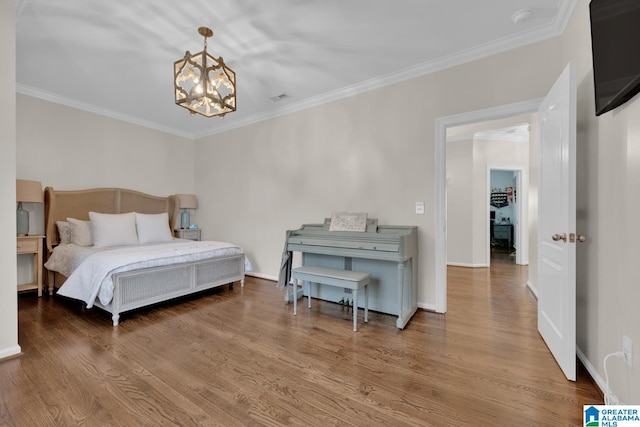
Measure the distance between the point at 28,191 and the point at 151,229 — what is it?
1.39 meters

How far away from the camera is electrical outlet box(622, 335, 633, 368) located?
1.35 metres

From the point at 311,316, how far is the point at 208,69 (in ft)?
8.08

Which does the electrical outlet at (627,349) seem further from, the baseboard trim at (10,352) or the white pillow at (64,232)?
the white pillow at (64,232)

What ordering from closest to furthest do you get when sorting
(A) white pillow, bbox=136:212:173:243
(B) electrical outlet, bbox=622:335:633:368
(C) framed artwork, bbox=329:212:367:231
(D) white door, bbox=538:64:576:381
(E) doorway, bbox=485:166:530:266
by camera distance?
(B) electrical outlet, bbox=622:335:633:368 < (D) white door, bbox=538:64:576:381 < (C) framed artwork, bbox=329:212:367:231 < (A) white pillow, bbox=136:212:173:243 < (E) doorway, bbox=485:166:530:266

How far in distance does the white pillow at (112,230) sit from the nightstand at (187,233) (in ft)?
3.58

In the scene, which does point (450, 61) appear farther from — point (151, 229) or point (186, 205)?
point (186, 205)

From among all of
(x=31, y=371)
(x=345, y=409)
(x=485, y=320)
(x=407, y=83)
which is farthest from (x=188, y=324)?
(x=407, y=83)

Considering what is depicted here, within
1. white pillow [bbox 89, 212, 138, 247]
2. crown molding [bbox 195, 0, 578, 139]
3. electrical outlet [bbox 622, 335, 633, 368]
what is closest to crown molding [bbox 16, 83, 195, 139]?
white pillow [bbox 89, 212, 138, 247]

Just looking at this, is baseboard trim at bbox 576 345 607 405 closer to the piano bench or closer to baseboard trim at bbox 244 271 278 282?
the piano bench

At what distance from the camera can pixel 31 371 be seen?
1.90m

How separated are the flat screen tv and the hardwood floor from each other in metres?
1.65

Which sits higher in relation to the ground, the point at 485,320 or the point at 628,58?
the point at 628,58

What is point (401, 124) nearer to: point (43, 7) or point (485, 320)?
point (485, 320)

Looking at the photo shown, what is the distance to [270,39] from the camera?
260cm
